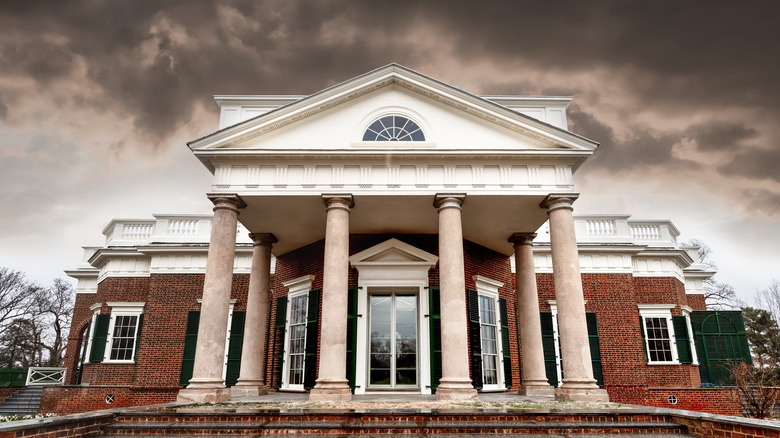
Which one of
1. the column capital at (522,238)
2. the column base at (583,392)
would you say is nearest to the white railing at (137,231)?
the column capital at (522,238)

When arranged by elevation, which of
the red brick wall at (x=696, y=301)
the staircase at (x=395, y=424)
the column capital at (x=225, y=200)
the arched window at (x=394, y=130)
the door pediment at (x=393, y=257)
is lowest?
the staircase at (x=395, y=424)

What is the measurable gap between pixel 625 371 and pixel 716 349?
3.83 metres

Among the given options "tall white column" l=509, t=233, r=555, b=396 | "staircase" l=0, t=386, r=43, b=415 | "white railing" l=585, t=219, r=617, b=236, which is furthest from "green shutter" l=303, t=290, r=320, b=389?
"staircase" l=0, t=386, r=43, b=415

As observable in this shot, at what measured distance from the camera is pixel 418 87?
12406 millimetres

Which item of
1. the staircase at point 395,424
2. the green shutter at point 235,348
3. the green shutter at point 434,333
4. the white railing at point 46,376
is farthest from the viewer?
the white railing at point 46,376

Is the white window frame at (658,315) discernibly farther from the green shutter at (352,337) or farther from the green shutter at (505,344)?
the green shutter at (352,337)

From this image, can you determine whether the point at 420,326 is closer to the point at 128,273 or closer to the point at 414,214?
the point at 414,214

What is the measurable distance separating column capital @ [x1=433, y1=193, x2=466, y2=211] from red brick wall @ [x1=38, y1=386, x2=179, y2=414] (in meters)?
12.0

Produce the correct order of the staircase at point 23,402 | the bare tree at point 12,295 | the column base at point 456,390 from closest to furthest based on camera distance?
the column base at point 456,390
the staircase at point 23,402
the bare tree at point 12,295

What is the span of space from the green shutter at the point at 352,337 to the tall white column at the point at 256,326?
Answer: 8.91 feet

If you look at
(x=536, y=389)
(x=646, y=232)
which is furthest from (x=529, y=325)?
(x=646, y=232)

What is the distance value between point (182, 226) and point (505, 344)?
13517 mm

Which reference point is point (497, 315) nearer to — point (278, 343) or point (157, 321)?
point (278, 343)

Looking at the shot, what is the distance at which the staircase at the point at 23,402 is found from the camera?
1847 centimetres
